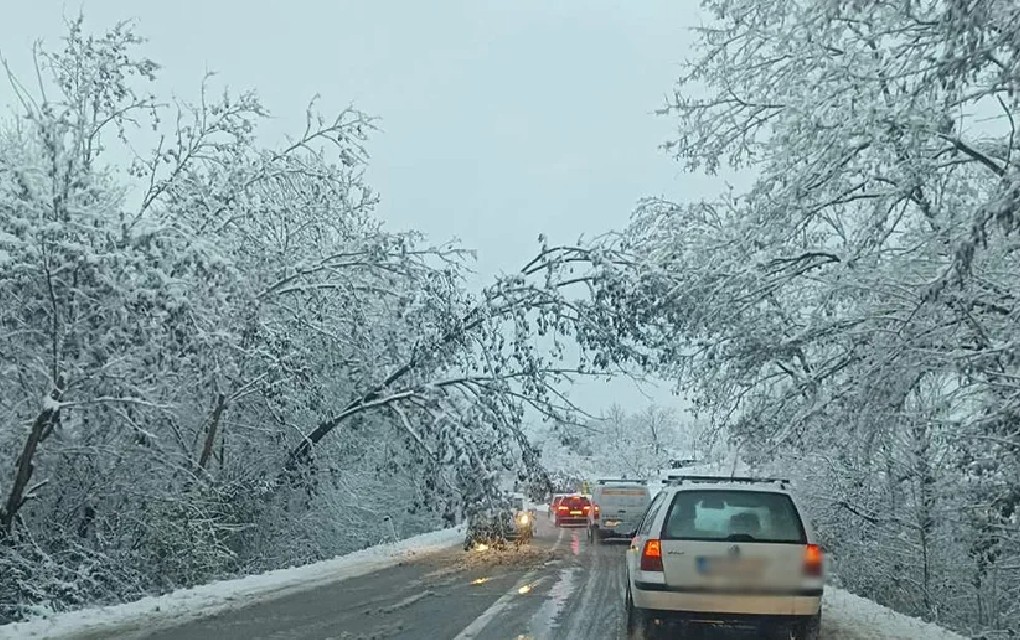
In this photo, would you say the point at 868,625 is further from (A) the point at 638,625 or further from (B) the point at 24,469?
(B) the point at 24,469

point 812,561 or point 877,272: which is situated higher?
point 877,272

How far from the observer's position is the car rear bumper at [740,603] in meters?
8.45

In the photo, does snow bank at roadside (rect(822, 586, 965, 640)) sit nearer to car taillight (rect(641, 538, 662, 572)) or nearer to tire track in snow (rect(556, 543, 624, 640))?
tire track in snow (rect(556, 543, 624, 640))

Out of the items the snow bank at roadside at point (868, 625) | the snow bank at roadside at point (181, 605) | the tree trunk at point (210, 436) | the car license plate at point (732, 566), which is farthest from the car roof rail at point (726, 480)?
the tree trunk at point (210, 436)

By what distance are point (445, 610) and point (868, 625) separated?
496cm

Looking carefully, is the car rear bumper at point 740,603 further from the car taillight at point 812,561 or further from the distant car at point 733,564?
the car taillight at point 812,561

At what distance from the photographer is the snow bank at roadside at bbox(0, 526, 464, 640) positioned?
381 inches

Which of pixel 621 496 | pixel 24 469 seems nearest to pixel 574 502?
pixel 621 496

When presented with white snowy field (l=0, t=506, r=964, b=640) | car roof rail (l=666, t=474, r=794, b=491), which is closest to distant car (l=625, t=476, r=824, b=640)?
car roof rail (l=666, t=474, r=794, b=491)

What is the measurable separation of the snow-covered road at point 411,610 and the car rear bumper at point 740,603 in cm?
159

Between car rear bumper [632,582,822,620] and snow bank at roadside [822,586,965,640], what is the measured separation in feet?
6.63

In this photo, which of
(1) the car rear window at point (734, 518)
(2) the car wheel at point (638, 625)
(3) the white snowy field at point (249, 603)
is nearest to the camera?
(1) the car rear window at point (734, 518)

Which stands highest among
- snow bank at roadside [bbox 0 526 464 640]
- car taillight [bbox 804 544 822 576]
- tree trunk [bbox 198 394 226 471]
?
tree trunk [bbox 198 394 226 471]

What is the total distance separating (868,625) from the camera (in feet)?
36.5
